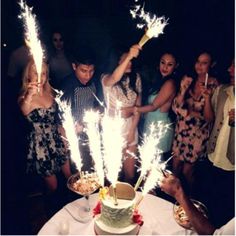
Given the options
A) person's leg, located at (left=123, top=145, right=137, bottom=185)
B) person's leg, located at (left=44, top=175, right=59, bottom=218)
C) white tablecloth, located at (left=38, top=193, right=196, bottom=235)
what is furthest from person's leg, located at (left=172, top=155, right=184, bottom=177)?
person's leg, located at (left=44, top=175, right=59, bottom=218)

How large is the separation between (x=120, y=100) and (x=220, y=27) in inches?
90.2

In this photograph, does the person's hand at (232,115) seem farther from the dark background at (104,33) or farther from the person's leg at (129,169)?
the person's leg at (129,169)

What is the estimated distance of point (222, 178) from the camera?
233 inches

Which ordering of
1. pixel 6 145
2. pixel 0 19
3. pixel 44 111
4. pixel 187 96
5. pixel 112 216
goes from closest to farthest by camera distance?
pixel 112 216 → pixel 44 111 → pixel 187 96 → pixel 6 145 → pixel 0 19

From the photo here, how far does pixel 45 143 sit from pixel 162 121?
2.03m

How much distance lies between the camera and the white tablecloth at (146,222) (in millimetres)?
3795

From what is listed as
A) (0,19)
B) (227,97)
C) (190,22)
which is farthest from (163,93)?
(0,19)

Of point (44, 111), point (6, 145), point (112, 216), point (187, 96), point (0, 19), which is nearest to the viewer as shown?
point (112, 216)

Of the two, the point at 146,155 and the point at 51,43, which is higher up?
the point at 51,43

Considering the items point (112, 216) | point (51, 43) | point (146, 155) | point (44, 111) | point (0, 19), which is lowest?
point (112, 216)

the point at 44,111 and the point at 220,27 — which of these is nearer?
the point at 44,111

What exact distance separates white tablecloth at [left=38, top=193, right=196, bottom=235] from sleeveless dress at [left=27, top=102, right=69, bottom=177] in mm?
1482

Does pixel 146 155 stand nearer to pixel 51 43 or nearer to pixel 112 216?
pixel 112 216

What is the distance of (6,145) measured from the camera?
6039 mm
